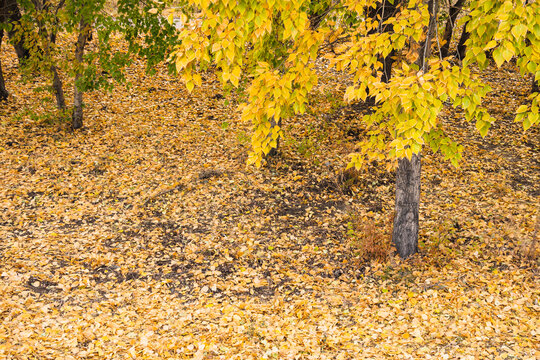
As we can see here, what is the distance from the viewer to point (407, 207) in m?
6.05

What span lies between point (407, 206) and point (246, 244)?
2.76 meters

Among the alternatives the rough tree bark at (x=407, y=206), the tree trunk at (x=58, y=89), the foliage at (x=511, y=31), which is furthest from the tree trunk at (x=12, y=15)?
the foliage at (x=511, y=31)

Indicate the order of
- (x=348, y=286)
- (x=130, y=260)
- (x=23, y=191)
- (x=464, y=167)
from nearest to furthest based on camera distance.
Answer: (x=348, y=286)
(x=130, y=260)
(x=23, y=191)
(x=464, y=167)

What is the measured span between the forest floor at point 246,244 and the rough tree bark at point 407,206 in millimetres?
264

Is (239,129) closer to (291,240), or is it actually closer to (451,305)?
(291,240)

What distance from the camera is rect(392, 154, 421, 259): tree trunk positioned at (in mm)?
5836

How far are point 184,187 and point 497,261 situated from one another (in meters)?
5.97

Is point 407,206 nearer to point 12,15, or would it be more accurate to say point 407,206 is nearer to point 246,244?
point 246,244

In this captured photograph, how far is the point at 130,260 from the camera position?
21.3 feet

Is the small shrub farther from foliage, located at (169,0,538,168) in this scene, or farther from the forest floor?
foliage, located at (169,0,538,168)

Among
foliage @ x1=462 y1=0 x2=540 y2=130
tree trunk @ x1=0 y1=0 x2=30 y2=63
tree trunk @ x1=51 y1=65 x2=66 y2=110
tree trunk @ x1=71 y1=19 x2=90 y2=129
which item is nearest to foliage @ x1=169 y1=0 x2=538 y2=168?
foliage @ x1=462 y1=0 x2=540 y2=130

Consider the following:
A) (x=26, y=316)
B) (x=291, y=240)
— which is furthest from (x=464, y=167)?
(x=26, y=316)

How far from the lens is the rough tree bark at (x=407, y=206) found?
5.83m

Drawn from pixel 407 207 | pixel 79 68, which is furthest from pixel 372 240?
pixel 79 68
